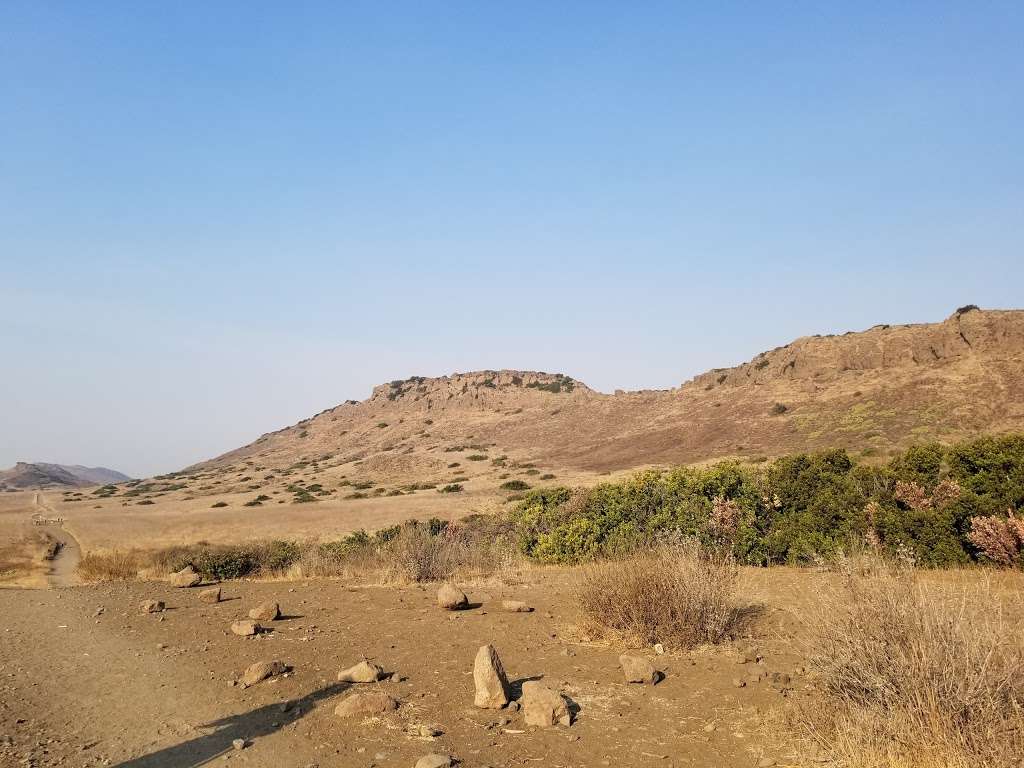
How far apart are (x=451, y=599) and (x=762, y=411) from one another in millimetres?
50184

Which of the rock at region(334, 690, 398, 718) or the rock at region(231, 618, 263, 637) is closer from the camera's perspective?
the rock at region(334, 690, 398, 718)

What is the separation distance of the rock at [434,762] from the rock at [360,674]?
2.27m

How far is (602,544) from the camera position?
1603 cm

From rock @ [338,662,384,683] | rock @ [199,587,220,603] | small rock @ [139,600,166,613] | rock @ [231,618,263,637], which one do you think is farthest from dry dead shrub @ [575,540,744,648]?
small rock @ [139,600,166,613]

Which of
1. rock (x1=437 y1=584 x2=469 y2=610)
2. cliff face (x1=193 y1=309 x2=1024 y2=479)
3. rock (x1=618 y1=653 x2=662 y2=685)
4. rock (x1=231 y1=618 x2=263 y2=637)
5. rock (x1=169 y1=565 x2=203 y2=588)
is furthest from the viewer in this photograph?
cliff face (x1=193 y1=309 x2=1024 y2=479)

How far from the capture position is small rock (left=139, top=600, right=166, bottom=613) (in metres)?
11.3

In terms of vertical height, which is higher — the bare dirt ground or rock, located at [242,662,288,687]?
rock, located at [242,662,288,687]

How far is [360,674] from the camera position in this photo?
725 centimetres

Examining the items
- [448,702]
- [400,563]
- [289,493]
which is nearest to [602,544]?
[400,563]

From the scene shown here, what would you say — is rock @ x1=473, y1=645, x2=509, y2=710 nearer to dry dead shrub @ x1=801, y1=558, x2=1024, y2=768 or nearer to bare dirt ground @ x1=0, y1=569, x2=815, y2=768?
bare dirt ground @ x1=0, y1=569, x2=815, y2=768

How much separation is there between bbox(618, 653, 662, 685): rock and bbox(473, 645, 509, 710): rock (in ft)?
4.43

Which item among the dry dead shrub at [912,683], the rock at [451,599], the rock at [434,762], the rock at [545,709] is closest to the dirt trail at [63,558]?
the rock at [451,599]

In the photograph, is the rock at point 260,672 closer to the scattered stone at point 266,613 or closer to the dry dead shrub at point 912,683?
the scattered stone at point 266,613

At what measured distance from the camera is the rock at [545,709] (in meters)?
5.96
